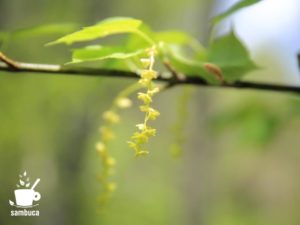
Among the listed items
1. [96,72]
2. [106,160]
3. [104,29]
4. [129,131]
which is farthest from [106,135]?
[129,131]

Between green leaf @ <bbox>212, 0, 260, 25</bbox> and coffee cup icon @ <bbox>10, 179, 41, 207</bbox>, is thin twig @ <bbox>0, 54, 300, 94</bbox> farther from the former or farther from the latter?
coffee cup icon @ <bbox>10, 179, 41, 207</bbox>

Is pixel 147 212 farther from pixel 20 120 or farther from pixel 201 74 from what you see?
pixel 201 74

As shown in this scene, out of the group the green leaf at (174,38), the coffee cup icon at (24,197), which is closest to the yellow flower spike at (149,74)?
the green leaf at (174,38)

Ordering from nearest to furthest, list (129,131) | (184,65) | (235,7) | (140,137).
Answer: (140,137) < (235,7) < (184,65) < (129,131)

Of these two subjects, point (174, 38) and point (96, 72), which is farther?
point (174, 38)

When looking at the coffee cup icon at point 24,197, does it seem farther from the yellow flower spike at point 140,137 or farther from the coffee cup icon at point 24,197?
the yellow flower spike at point 140,137

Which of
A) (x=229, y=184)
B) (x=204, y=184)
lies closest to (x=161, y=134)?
(x=229, y=184)

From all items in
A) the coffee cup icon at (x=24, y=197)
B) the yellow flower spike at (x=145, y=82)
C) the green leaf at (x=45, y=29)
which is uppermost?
the green leaf at (x=45, y=29)

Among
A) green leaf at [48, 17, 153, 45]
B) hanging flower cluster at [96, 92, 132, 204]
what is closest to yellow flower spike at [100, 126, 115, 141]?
hanging flower cluster at [96, 92, 132, 204]

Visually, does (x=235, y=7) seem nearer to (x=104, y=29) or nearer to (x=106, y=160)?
(x=104, y=29)
